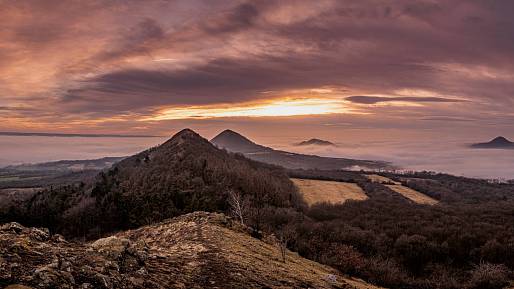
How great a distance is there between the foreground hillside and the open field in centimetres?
9172

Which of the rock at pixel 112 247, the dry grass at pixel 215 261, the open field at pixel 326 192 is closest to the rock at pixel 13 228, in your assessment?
the rock at pixel 112 247

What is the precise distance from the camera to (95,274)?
1157 centimetres

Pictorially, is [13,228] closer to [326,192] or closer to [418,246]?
A: [418,246]

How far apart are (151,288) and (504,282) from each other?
120ft

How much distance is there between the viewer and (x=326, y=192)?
13012cm

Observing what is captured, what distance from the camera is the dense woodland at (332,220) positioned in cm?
4175

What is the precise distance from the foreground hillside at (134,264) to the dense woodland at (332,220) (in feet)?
25.8

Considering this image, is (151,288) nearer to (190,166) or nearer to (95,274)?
(95,274)

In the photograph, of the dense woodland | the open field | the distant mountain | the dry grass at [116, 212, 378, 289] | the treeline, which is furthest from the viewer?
the open field

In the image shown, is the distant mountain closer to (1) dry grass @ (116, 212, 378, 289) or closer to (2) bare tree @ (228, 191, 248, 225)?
(2) bare tree @ (228, 191, 248, 225)

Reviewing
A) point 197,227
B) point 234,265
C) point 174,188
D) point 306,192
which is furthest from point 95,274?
point 306,192

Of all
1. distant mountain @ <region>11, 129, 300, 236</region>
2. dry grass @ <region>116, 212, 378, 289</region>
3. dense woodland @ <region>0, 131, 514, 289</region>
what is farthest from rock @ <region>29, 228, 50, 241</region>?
distant mountain @ <region>11, 129, 300, 236</region>

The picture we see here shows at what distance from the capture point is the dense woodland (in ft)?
137

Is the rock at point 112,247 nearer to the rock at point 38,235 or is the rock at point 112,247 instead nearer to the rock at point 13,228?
the rock at point 38,235
